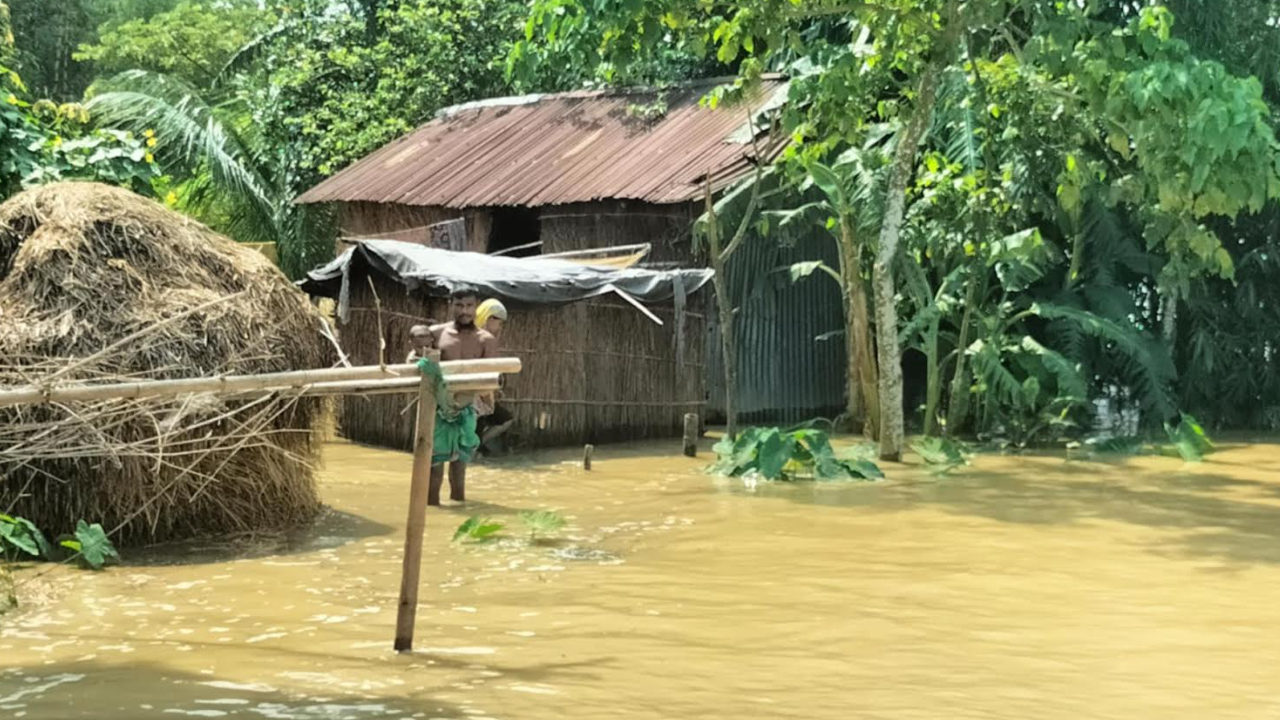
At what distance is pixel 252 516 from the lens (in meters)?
8.47

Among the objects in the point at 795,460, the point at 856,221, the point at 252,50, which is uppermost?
the point at 252,50

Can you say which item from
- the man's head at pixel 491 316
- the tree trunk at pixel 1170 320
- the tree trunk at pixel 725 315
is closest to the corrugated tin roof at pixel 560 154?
the tree trunk at pixel 725 315

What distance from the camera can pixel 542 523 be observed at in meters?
8.43

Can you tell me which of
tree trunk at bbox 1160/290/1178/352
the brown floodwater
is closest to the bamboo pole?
the brown floodwater

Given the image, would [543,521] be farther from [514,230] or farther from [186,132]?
[186,132]

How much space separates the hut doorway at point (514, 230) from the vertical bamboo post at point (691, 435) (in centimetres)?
483

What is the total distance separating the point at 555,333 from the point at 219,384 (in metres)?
7.47

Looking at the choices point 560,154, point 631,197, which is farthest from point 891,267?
point 560,154

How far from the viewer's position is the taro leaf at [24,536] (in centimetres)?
693

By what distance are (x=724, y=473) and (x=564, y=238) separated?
5096mm

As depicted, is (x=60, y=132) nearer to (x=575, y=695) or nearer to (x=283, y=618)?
(x=283, y=618)

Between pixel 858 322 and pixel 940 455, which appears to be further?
pixel 858 322

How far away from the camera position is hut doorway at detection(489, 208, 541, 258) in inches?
670

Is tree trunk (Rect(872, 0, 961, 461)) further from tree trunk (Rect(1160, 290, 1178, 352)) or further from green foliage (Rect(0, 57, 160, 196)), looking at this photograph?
green foliage (Rect(0, 57, 160, 196))
